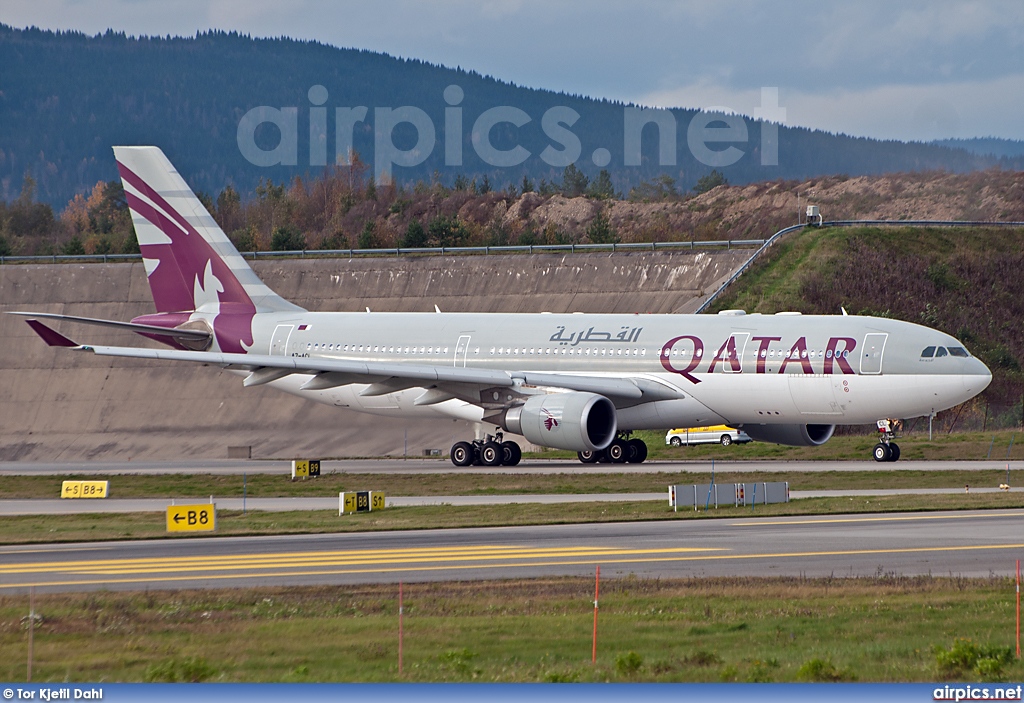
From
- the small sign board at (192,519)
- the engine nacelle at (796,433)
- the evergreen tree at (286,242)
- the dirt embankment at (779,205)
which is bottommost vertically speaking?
the small sign board at (192,519)

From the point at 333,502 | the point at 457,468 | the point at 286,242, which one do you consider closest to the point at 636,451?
the point at 457,468

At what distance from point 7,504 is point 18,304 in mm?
44384

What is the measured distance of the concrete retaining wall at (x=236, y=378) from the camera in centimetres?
6525

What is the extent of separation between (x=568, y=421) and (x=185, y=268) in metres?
19.3

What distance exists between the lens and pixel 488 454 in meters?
45.4

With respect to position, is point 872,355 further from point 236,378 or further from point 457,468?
point 236,378

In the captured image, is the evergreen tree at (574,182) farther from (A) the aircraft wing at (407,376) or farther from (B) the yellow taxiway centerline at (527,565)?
(B) the yellow taxiway centerline at (527,565)

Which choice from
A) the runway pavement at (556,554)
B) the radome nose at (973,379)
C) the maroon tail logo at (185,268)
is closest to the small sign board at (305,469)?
the maroon tail logo at (185,268)

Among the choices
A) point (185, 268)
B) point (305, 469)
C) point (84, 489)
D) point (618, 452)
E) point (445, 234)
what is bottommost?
point (84, 489)

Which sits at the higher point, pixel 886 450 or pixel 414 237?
pixel 414 237

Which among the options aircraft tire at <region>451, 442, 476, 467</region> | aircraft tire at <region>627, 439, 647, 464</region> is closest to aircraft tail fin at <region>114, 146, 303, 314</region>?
aircraft tire at <region>451, 442, 476, 467</region>

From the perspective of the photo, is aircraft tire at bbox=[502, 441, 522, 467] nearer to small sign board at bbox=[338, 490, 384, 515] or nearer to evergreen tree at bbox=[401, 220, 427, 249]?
small sign board at bbox=[338, 490, 384, 515]

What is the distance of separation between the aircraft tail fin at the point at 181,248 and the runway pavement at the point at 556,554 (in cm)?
2671

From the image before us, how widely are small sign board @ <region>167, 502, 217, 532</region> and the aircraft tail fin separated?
2465 cm
